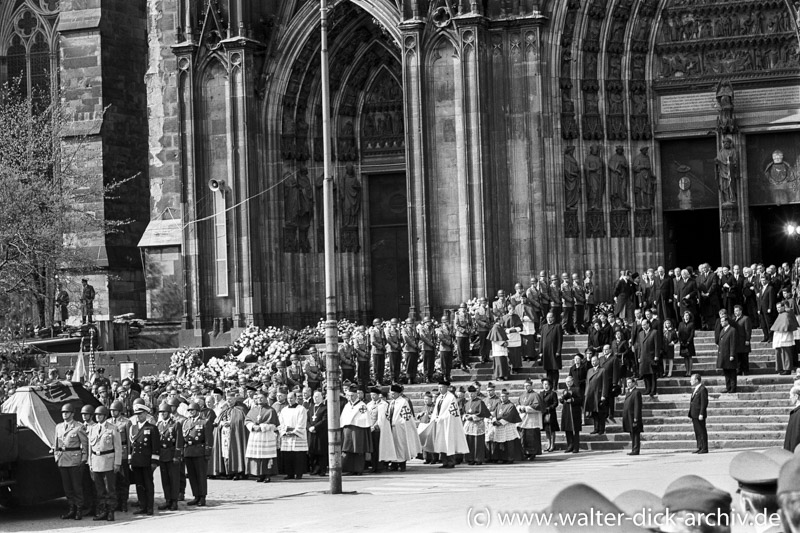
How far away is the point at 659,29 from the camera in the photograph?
3409 cm

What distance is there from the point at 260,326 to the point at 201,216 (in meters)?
3.30

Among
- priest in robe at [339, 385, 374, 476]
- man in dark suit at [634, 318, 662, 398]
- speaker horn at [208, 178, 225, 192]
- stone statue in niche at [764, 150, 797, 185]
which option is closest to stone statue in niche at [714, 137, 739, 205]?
stone statue in niche at [764, 150, 797, 185]

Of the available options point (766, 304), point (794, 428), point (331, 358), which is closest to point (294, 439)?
point (331, 358)

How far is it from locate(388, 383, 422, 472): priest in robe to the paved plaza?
0.36 meters

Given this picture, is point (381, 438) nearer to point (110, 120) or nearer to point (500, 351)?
point (500, 351)

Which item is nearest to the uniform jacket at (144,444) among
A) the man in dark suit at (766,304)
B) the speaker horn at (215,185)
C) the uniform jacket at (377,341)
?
the uniform jacket at (377,341)

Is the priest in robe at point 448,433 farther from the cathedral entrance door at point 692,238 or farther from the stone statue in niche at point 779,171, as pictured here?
the stone statue in niche at point 779,171

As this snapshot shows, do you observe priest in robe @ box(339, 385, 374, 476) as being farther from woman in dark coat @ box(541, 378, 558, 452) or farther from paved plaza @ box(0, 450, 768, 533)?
woman in dark coat @ box(541, 378, 558, 452)

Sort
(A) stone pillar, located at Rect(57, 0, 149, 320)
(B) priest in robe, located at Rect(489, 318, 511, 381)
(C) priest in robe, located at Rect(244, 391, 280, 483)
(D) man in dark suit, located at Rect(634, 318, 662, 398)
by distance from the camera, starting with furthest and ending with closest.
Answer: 1. (A) stone pillar, located at Rect(57, 0, 149, 320)
2. (B) priest in robe, located at Rect(489, 318, 511, 381)
3. (D) man in dark suit, located at Rect(634, 318, 662, 398)
4. (C) priest in robe, located at Rect(244, 391, 280, 483)

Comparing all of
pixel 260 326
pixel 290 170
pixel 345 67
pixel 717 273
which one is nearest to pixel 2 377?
pixel 260 326

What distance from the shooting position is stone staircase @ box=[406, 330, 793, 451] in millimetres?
23750

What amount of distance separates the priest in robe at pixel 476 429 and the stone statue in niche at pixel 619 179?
10.8m

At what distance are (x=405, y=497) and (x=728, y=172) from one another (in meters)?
17.5

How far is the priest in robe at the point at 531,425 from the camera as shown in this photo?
79.3 feet
